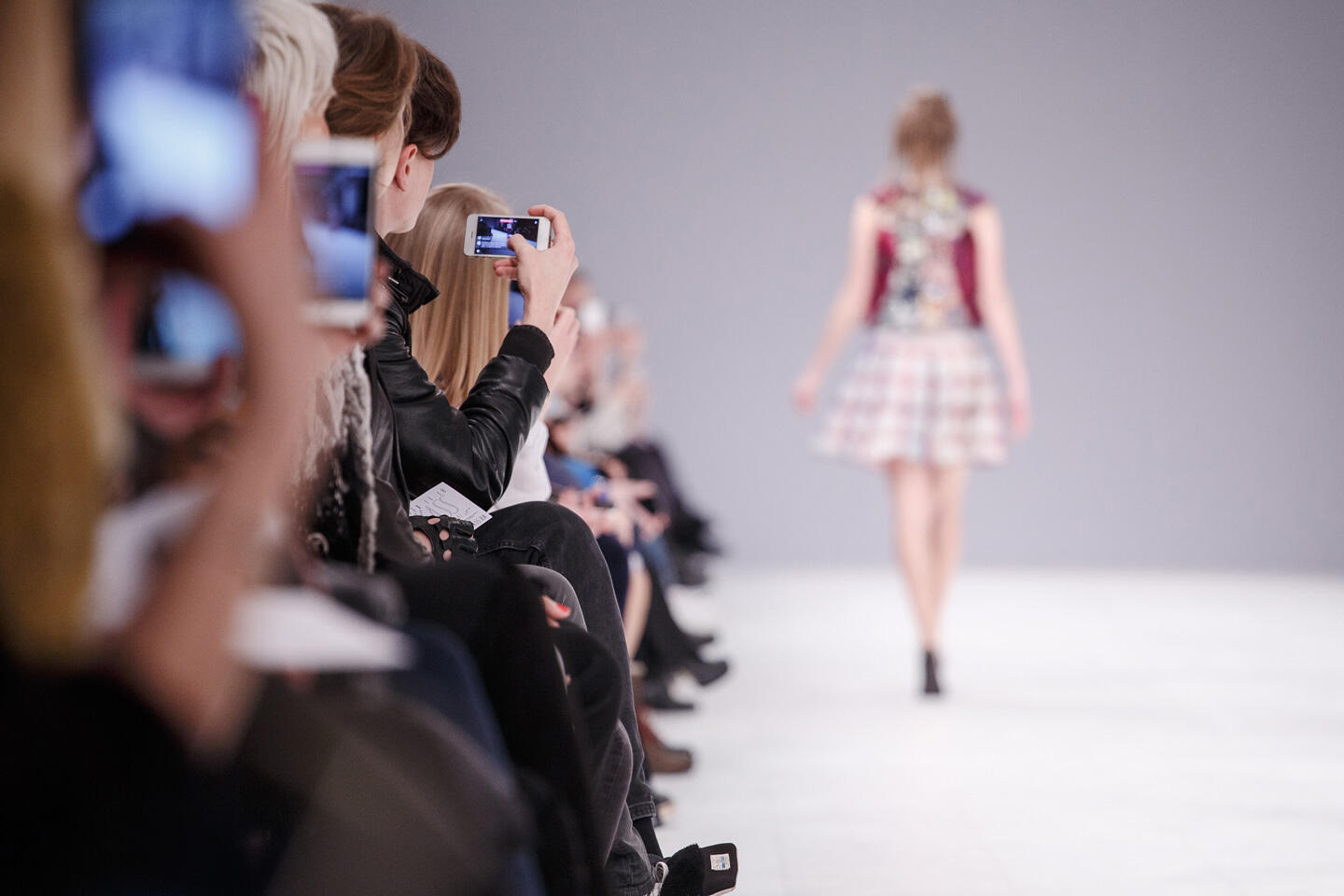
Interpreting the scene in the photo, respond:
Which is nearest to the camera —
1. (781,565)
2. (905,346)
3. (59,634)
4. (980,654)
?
(59,634)

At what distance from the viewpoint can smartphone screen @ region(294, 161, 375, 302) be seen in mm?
848

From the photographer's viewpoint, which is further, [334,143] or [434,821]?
[334,143]

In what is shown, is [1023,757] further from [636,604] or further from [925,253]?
[925,253]

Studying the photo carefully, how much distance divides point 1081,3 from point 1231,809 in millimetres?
5196

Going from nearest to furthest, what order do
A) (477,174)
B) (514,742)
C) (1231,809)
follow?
(514,742) → (477,174) → (1231,809)

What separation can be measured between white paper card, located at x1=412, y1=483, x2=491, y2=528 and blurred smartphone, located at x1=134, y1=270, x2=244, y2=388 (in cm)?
78

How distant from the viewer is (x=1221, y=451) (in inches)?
255

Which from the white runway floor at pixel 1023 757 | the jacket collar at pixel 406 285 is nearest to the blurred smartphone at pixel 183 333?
the jacket collar at pixel 406 285

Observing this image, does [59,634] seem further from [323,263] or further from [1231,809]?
[1231,809]

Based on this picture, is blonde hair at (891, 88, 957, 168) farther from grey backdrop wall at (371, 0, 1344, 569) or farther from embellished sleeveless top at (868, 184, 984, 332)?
grey backdrop wall at (371, 0, 1344, 569)

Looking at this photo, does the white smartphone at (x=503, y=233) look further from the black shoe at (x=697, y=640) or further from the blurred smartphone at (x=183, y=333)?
the black shoe at (x=697, y=640)

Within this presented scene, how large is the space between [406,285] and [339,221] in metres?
0.47

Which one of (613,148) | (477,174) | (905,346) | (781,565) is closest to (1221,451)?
(781,565)

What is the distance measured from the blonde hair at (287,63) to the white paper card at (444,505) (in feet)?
1.61
